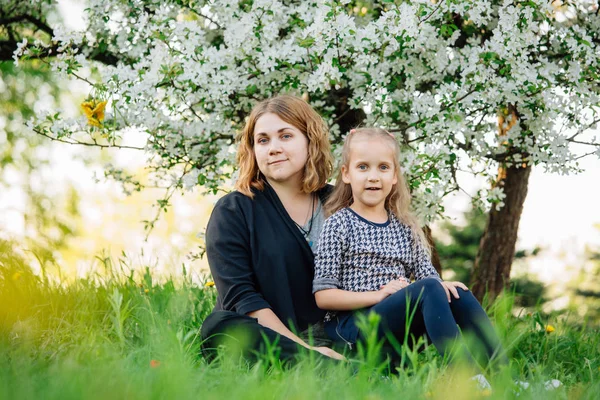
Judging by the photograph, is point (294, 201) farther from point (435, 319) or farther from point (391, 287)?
point (435, 319)

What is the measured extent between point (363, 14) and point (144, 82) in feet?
5.68

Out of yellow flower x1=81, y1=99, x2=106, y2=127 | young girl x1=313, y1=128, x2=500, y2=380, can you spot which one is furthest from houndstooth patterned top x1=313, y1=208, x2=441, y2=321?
yellow flower x1=81, y1=99, x2=106, y2=127

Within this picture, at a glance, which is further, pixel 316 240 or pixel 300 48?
pixel 300 48

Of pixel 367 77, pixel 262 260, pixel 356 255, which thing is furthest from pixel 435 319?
pixel 367 77

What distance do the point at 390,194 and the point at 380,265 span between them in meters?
0.41

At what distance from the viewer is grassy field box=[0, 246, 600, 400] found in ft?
6.55

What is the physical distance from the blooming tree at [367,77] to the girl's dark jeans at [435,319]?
98cm

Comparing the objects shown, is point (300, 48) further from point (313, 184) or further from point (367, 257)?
point (367, 257)

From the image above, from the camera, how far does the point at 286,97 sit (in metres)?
3.43

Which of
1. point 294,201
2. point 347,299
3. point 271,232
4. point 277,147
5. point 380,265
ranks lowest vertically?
point 347,299

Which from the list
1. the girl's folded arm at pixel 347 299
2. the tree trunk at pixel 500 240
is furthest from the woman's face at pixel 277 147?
the tree trunk at pixel 500 240

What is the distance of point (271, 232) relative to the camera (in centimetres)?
324

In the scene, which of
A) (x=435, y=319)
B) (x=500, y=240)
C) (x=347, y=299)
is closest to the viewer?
(x=435, y=319)

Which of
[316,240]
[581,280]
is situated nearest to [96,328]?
[316,240]
